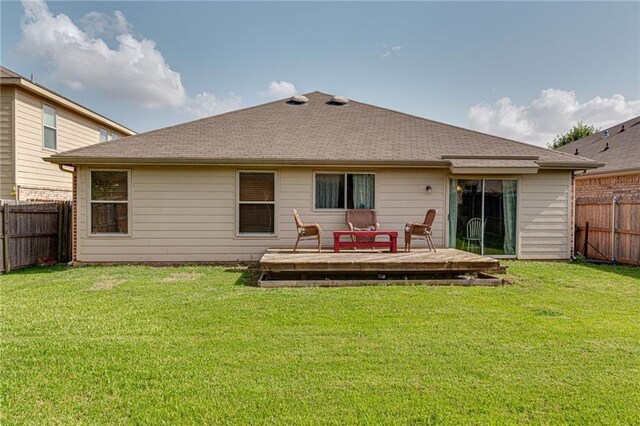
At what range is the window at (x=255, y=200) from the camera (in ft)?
28.8

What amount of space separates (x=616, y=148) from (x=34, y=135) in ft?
68.8

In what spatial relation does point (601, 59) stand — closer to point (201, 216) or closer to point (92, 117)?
point (201, 216)

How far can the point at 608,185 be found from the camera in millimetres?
12906

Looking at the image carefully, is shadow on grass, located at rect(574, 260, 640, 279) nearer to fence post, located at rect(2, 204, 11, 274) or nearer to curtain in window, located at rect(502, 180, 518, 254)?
curtain in window, located at rect(502, 180, 518, 254)

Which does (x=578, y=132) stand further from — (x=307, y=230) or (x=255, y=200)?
(x=255, y=200)

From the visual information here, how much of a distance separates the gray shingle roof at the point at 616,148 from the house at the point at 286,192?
5359 millimetres

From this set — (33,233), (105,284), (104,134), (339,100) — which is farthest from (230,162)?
(104,134)

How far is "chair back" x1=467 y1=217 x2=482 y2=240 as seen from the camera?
9125 mm

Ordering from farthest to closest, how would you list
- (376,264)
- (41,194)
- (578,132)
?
(578,132), (41,194), (376,264)

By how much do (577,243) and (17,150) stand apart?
1617 cm

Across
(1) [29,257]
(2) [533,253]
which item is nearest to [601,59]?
(2) [533,253]

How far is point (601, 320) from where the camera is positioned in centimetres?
446

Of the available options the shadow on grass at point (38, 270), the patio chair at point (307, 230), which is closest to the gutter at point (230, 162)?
the patio chair at point (307, 230)

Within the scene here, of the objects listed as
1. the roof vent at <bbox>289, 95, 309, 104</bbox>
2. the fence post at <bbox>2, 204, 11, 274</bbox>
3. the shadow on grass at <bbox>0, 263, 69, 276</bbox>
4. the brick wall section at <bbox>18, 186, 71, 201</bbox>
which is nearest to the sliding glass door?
the roof vent at <bbox>289, 95, 309, 104</bbox>
